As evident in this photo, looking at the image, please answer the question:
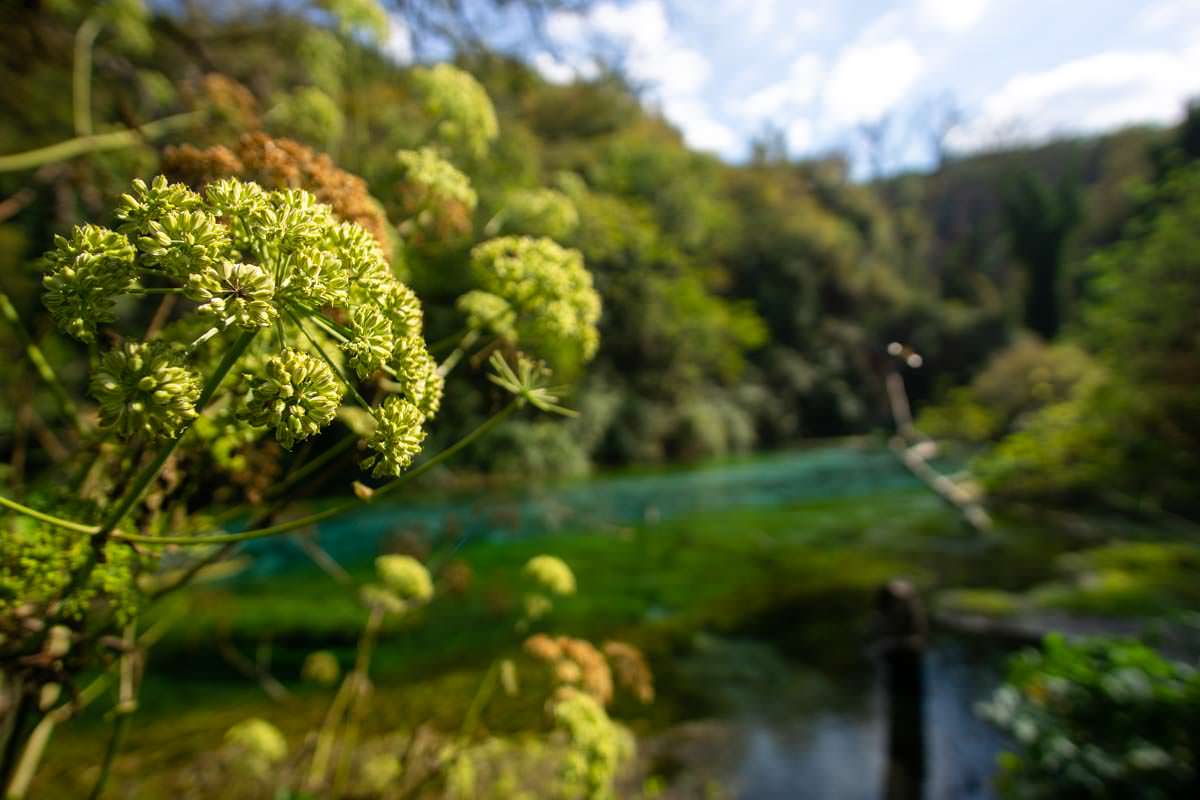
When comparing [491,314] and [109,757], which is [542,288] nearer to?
[491,314]

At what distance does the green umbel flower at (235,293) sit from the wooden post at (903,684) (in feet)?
17.2

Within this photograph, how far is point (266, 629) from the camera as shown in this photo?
673cm

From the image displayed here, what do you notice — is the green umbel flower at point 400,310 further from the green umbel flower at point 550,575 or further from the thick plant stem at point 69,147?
the green umbel flower at point 550,575

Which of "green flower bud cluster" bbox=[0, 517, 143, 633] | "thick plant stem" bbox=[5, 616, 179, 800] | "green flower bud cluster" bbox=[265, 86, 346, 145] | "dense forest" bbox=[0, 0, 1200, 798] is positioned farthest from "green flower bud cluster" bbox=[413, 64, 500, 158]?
"thick plant stem" bbox=[5, 616, 179, 800]

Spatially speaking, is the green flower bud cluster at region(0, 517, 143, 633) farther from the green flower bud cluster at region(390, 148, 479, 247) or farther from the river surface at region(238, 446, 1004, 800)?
the river surface at region(238, 446, 1004, 800)

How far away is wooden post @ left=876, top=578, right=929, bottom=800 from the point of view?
4.44 metres

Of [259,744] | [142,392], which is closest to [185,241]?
[142,392]

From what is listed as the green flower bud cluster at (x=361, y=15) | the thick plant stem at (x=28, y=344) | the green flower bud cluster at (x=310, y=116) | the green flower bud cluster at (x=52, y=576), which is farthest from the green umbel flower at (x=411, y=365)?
the green flower bud cluster at (x=361, y=15)

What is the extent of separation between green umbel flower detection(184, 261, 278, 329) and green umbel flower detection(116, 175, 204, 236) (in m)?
0.07

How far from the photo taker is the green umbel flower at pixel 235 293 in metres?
0.58

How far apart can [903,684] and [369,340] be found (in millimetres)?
6580

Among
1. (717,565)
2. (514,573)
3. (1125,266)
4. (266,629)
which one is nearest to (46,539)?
(266,629)

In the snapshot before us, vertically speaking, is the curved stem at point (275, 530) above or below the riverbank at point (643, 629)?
above

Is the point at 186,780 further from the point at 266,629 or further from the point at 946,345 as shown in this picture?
the point at 946,345
